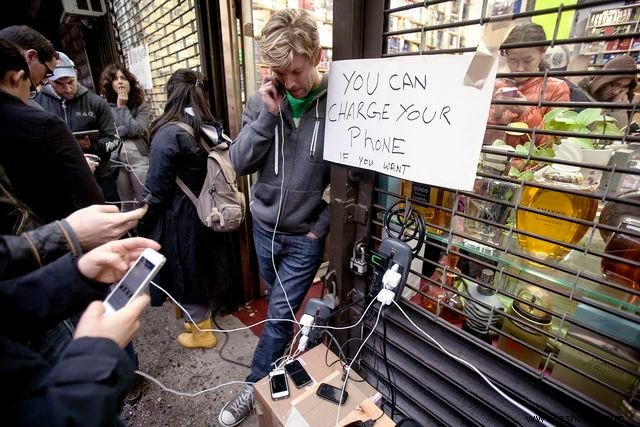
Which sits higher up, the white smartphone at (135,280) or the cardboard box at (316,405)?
the white smartphone at (135,280)

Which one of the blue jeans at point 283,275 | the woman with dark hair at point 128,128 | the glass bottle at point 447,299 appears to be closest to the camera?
the glass bottle at point 447,299

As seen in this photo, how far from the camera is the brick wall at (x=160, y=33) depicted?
6.36 feet

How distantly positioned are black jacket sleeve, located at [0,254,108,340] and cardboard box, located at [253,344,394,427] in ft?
2.34

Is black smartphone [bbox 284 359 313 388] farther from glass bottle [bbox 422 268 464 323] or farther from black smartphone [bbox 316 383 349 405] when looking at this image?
glass bottle [bbox 422 268 464 323]

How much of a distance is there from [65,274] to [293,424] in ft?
2.64

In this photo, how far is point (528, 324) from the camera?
750mm

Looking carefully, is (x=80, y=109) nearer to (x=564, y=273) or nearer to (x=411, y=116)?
(x=411, y=116)

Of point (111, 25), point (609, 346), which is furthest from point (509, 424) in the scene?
point (111, 25)

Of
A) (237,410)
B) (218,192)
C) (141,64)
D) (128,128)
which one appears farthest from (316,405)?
(141,64)

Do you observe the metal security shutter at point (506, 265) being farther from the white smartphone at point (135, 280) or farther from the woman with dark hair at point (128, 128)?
the woman with dark hair at point (128, 128)

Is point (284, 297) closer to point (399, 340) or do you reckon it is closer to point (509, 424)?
point (399, 340)

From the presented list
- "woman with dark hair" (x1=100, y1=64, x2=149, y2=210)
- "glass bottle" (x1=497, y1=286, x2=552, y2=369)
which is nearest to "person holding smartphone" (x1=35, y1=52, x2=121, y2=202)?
"woman with dark hair" (x1=100, y1=64, x2=149, y2=210)

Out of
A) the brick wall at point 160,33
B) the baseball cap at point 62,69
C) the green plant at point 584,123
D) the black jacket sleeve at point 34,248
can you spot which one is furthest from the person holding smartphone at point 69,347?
the baseball cap at point 62,69

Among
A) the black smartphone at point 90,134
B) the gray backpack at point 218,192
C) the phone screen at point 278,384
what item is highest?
the black smartphone at point 90,134
